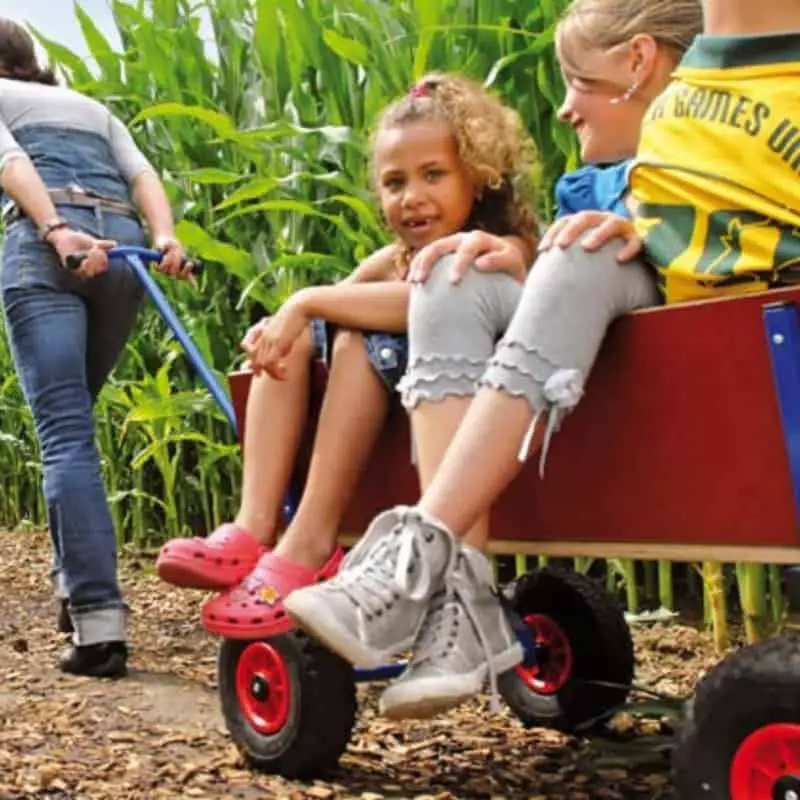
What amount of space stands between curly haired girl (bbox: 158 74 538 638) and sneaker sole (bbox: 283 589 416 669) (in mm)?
240

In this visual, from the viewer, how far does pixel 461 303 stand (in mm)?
1533

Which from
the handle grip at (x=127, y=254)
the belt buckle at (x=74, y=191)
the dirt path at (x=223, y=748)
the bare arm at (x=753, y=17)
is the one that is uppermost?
the belt buckle at (x=74, y=191)

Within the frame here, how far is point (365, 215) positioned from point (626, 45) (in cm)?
107

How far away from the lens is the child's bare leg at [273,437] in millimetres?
1796

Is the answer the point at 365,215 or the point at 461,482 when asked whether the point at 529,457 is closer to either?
the point at 461,482

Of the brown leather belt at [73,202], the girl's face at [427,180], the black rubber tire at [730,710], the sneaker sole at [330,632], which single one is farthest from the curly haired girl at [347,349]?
the brown leather belt at [73,202]

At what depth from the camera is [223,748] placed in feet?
6.45

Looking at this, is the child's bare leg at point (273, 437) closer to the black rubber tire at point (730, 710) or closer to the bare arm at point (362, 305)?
the bare arm at point (362, 305)

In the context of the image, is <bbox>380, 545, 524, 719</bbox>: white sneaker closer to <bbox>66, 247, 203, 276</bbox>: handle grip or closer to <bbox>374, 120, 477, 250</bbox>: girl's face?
<bbox>374, 120, 477, 250</bbox>: girl's face

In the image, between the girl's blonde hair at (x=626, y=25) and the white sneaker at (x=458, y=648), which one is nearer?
the white sneaker at (x=458, y=648)

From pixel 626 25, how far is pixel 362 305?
41cm

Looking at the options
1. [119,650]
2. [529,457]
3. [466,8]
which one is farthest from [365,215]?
[529,457]

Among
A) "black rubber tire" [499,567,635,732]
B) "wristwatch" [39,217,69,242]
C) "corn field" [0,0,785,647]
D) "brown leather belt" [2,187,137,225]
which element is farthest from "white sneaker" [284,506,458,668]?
"brown leather belt" [2,187,137,225]

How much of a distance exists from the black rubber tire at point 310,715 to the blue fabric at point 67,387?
0.83 metres
